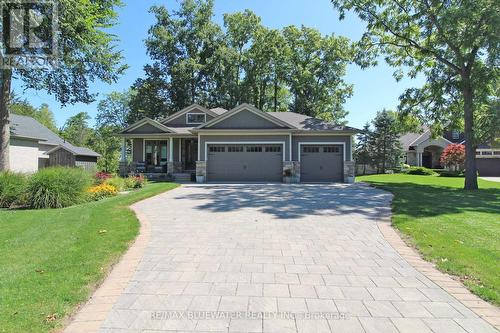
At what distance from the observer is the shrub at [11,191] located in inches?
445

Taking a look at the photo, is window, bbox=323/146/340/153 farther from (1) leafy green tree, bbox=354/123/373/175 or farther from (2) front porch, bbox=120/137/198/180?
(1) leafy green tree, bbox=354/123/373/175

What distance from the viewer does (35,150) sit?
2677cm

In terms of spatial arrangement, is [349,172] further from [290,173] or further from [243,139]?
[243,139]

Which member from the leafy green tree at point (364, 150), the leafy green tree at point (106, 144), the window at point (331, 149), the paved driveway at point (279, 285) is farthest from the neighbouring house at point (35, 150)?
the leafy green tree at point (364, 150)

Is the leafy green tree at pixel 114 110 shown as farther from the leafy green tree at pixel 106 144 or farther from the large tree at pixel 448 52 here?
the large tree at pixel 448 52

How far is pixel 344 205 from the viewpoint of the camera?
11102mm

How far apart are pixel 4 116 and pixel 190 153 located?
11.4 metres

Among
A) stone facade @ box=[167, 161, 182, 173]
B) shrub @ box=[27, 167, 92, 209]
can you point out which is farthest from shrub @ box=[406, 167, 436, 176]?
shrub @ box=[27, 167, 92, 209]

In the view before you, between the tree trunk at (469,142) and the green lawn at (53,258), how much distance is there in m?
16.5

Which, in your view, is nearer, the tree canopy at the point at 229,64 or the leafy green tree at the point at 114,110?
the tree canopy at the point at 229,64

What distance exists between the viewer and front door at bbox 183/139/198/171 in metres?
24.6

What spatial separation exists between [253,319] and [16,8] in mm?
16347

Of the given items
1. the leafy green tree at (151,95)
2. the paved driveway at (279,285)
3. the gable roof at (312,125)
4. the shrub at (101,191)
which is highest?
the leafy green tree at (151,95)

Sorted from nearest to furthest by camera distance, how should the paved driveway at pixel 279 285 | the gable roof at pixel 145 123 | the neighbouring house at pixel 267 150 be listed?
1. the paved driveway at pixel 279 285
2. the neighbouring house at pixel 267 150
3. the gable roof at pixel 145 123
